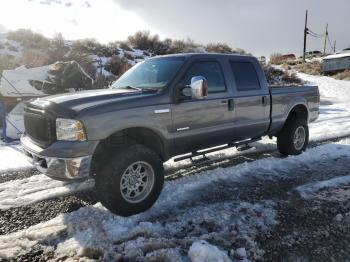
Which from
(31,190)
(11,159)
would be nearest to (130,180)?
(31,190)

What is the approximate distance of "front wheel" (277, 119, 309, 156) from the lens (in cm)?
688

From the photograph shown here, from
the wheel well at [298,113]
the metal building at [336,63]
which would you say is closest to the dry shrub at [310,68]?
the metal building at [336,63]

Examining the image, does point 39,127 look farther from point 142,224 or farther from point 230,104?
point 230,104

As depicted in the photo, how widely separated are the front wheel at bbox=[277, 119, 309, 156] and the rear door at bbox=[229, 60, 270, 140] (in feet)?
2.22

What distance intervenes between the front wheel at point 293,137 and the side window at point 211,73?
2.09 m

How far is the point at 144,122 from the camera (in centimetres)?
440

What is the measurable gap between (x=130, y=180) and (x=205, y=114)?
1506 mm

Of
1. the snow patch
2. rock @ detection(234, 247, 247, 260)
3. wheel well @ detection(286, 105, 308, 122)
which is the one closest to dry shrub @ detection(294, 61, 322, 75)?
wheel well @ detection(286, 105, 308, 122)

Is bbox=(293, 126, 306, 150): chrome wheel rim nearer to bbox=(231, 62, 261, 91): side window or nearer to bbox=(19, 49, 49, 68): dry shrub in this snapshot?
bbox=(231, 62, 261, 91): side window

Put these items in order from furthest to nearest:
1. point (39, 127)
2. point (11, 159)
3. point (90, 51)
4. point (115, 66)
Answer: point (90, 51) < point (115, 66) < point (11, 159) < point (39, 127)

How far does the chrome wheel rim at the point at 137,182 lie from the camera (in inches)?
169

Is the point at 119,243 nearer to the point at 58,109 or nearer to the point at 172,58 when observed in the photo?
the point at 58,109

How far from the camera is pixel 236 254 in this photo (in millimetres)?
3402

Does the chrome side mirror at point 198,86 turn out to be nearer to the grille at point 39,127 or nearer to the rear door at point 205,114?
the rear door at point 205,114
